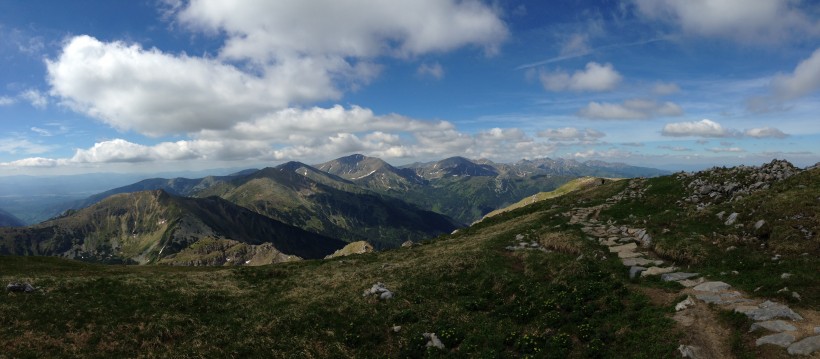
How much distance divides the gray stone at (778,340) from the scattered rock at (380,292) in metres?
20.0

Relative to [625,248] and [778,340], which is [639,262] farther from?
[778,340]

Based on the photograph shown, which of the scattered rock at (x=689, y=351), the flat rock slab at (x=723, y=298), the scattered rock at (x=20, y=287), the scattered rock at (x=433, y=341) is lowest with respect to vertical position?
the scattered rock at (x=433, y=341)

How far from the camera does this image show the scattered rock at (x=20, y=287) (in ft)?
88.8

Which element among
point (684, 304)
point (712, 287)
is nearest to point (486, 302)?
point (684, 304)

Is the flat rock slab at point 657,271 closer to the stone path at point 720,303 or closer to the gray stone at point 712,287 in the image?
the stone path at point 720,303

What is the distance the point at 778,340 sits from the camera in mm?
14773

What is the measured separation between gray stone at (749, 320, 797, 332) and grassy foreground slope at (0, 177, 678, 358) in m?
3.00

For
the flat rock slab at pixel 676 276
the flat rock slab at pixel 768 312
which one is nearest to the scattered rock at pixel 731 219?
the flat rock slab at pixel 676 276

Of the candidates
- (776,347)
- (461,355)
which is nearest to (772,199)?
(776,347)

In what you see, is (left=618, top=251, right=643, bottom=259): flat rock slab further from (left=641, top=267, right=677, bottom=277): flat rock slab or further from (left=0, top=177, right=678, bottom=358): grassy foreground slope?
(left=641, top=267, right=677, bottom=277): flat rock slab

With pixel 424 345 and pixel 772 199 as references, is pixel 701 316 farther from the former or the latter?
pixel 772 199

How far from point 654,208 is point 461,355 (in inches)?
1426

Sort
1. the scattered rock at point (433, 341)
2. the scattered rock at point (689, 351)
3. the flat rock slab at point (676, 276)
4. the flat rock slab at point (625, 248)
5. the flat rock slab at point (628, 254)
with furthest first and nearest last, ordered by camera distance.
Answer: the flat rock slab at point (625, 248) → the flat rock slab at point (628, 254) → the flat rock slab at point (676, 276) → the scattered rock at point (433, 341) → the scattered rock at point (689, 351)

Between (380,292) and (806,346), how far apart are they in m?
22.4
